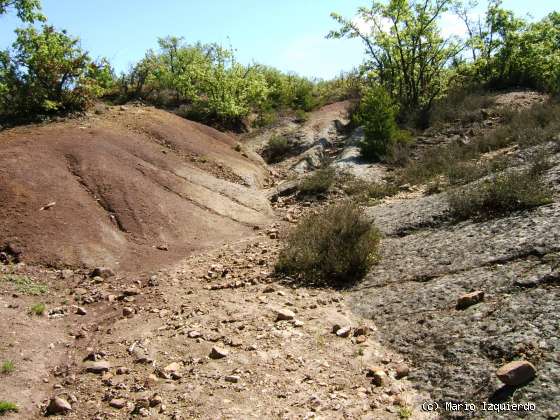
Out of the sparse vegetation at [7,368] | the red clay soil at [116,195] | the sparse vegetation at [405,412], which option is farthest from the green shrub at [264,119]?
the sparse vegetation at [405,412]

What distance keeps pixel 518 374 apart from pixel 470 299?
1.36m

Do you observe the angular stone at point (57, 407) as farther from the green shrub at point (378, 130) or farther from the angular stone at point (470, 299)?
the green shrub at point (378, 130)

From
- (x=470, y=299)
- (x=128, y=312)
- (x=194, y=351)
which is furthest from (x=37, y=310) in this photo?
(x=470, y=299)

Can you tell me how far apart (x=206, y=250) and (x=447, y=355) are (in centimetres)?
487

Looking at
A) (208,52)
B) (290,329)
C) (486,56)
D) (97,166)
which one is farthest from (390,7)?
(290,329)

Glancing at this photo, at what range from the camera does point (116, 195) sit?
30.6ft

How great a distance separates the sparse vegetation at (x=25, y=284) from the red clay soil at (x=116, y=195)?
523mm

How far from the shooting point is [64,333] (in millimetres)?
5824

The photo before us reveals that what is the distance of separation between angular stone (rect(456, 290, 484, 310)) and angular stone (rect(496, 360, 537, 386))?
4.19 feet

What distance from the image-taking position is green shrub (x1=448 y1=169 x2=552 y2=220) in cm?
706

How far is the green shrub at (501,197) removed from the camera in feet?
23.2

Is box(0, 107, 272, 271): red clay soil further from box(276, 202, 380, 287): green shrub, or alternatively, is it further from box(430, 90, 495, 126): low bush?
box(430, 90, 495, 126): low bush

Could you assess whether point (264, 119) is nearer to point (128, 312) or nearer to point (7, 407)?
point (128, 312)

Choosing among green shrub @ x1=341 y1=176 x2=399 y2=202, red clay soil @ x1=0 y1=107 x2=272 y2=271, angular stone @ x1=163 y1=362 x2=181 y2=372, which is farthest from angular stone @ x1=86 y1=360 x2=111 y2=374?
green shrub @ x1=341 y1=176 x2=399 y2=202
